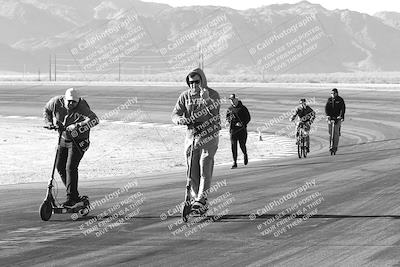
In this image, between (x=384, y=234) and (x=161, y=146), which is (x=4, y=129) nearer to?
(x=161, y=146)

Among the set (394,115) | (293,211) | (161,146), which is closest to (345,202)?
(293,211)

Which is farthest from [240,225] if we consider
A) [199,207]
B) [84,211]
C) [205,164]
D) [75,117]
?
[75,117]

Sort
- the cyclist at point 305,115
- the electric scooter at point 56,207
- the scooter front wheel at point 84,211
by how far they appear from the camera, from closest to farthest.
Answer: the electric scooter at point 56,207 → the scooter front wheel at point 84,211 → the cyclist at point 305,115

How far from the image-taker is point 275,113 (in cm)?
4175

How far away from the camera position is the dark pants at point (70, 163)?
1147 centimetres

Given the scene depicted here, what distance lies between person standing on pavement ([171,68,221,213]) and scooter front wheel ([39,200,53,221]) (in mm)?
1842

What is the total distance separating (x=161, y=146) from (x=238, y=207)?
1604 cm

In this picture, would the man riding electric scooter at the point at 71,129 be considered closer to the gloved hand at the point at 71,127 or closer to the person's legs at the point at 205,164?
the gloved hand at the point at 71,127

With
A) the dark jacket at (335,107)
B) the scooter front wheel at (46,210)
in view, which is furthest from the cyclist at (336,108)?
the scooter front wheel at (46,210)

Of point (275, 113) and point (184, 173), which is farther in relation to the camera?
point (275, 113)

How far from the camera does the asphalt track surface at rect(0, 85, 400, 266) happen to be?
8555 mm

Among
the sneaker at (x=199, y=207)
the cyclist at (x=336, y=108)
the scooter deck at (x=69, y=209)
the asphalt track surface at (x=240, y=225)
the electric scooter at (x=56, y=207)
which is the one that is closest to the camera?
the asphalt track surface at (x=240, y=225)

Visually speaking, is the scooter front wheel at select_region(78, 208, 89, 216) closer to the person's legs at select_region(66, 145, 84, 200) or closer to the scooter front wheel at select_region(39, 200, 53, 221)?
the person's legs at select_region(66, 145, 84, 200)

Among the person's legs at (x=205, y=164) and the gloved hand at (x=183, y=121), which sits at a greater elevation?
the gloved hand at (x=183, y=121)
